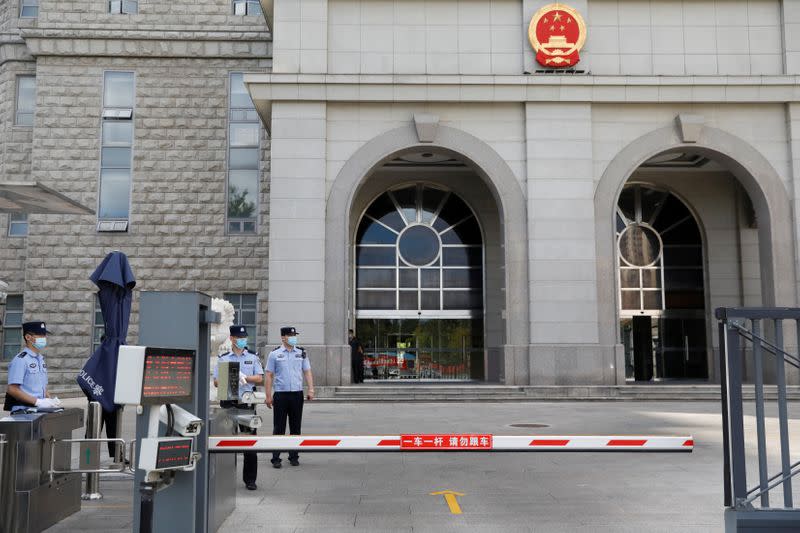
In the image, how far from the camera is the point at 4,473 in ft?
21.0

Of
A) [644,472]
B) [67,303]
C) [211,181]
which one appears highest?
[211,181]

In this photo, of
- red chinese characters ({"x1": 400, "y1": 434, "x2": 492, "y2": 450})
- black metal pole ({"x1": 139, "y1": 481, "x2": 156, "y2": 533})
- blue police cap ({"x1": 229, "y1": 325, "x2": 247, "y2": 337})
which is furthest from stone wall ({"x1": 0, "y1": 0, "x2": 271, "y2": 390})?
black metal pole ({"x1": 139, "y1": 481, "x2": 156, "y2": 533})

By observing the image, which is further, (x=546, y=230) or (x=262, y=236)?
(x=262, y=236)

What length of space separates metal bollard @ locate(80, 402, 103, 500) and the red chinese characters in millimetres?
3456

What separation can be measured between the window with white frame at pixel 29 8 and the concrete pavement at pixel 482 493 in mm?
23600

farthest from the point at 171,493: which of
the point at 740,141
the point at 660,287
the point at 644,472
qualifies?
the point at 660,287

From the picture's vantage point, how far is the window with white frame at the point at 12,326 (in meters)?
27.9

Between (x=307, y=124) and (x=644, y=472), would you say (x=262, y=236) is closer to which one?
(x=307, y=124)

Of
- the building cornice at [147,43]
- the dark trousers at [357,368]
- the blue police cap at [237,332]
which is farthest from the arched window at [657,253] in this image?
the blue police cap at [237,332]

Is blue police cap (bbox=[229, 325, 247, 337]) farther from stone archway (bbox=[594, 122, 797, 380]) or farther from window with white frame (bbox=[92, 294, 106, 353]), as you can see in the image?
window with white frame (bbox=[92, 294, 106, 353])

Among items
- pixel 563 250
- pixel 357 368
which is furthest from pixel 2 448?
pixel 357 368

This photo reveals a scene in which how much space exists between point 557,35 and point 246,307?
14.5 meters

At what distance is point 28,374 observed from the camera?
8281mm

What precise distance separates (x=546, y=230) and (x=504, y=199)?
1627 mm
